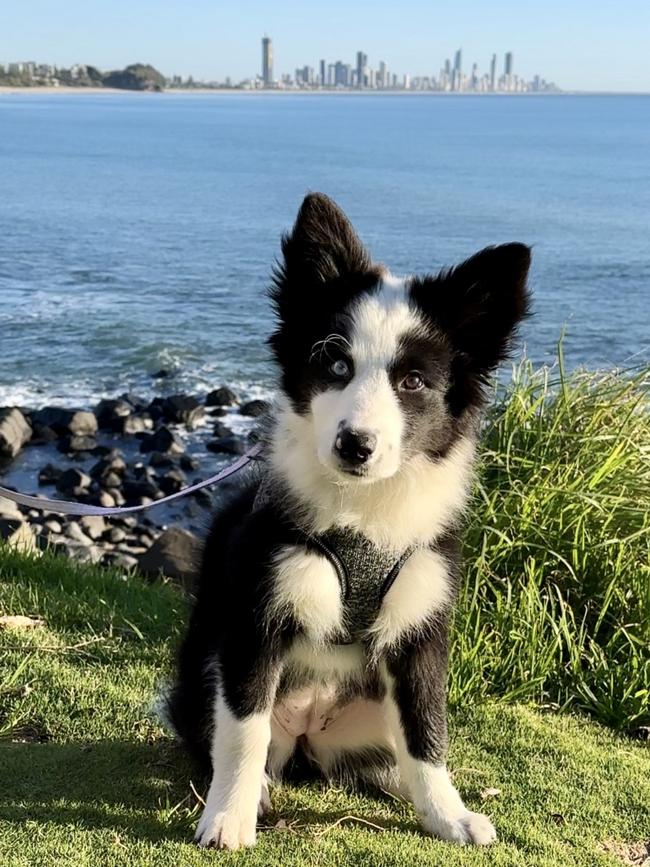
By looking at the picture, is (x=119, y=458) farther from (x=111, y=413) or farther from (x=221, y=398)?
(x=221, y=398)

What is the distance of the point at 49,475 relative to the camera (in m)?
11.6

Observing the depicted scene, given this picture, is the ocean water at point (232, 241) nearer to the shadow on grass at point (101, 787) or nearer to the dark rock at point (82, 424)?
the dark rock at point (82, 424)

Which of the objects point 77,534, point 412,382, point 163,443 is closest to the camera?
point 412,382

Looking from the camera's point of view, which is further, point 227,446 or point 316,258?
point 227,446

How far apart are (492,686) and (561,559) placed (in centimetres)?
74

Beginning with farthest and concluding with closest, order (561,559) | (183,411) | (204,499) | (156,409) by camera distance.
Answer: (156,409) → (183,411) → (204,499) → (561,559)

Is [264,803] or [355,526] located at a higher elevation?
[355,526]

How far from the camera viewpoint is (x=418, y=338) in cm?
290

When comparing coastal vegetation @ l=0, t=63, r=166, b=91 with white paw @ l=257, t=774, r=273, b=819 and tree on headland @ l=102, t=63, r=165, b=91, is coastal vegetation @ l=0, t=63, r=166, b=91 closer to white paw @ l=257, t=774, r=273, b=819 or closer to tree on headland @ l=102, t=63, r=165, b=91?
tree on headland @ l=102, t=63, r=165, b=91

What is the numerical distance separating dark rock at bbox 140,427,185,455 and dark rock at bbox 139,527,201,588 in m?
4.17

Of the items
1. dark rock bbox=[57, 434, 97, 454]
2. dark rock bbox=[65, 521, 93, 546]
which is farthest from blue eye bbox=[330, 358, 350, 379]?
dark rock bbox=[57, 434, 97, 454]

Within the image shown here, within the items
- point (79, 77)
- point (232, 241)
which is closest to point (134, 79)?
point (79, 77)

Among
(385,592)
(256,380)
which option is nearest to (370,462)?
(385,592)

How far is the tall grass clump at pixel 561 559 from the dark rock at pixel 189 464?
7.45m
